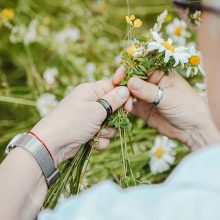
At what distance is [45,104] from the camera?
186cm

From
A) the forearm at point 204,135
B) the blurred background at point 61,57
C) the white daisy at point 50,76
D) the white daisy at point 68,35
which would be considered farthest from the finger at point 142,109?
the white daisy at point 68,35

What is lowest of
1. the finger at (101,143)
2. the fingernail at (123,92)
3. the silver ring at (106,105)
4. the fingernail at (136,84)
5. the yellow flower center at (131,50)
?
the finger at (101,143)

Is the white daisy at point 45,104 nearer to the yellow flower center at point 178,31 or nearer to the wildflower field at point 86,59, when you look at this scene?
the wildflower field at point 86,59

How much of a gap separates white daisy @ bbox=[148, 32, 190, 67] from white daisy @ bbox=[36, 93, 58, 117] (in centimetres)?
65

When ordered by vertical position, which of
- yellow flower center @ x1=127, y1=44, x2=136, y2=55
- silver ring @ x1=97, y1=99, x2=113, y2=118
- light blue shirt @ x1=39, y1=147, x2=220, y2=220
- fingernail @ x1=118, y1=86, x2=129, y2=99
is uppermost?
yellow flower center @ x1=127, y1=44, x2=136, y2=55

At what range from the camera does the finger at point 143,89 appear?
1289mm

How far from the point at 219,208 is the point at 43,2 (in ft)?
6.35

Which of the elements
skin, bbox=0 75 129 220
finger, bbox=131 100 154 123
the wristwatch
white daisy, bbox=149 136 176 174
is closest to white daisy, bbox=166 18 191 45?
white daisy, bbox=149 136 176 174

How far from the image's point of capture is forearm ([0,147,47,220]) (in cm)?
115

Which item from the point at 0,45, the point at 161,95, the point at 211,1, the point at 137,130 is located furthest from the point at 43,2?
the point at 211,1

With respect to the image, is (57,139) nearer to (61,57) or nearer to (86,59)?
(61,57)

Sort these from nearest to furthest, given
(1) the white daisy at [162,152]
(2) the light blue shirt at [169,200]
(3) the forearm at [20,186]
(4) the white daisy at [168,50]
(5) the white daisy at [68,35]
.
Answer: (2) the light blue shirt at [169,200] < (3) the forearm at [20,186] < (4) the white daisy at [168,50] < (1) the white daisy at [162,152] < (5) the white daisy at [68,35]

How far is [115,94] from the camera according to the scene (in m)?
1.29

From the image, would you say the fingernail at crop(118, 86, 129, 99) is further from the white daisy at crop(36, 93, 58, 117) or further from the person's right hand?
the white daisy at crop(36, 93, 58, 117)
